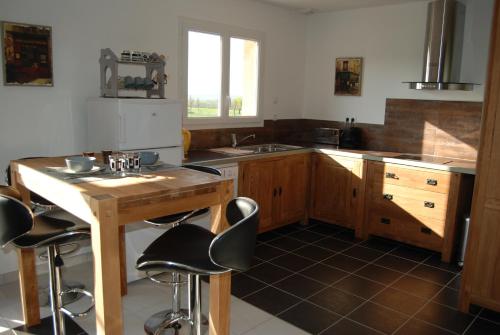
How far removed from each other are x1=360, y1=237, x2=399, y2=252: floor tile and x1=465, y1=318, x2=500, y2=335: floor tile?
134 cm

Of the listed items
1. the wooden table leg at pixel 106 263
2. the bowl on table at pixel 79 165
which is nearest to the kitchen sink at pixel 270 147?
the bowl on table at pixel 79 165

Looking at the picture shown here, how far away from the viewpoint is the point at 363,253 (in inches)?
164

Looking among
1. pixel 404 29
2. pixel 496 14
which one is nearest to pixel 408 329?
pixel 496 14

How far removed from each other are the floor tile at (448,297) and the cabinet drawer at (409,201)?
77 centimetres

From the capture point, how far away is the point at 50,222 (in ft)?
8.05

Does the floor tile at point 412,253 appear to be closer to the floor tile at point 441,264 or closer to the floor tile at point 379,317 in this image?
the floor tile at point 441,264

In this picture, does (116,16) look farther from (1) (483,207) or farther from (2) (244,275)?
(1) (483,207)

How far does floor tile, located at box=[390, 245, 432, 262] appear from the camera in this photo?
4091mm

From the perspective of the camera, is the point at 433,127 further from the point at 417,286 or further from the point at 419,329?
the point at 419,329

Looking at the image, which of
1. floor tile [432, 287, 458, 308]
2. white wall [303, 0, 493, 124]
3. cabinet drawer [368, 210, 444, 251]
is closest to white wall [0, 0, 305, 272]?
white wall [303, 0, 493, 124]

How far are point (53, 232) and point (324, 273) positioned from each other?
2.27 meters

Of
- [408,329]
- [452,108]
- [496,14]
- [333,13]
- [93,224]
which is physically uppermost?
[333,13]

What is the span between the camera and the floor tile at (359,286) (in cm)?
333

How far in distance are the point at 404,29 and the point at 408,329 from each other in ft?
10.8
